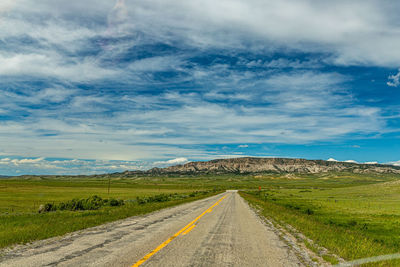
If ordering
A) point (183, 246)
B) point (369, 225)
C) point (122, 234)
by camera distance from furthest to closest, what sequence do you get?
point (369, 225)
point (122, 234)
point (183, 246)

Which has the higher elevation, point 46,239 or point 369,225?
point 46,239

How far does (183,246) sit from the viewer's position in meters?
10.7

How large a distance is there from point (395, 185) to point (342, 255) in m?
111

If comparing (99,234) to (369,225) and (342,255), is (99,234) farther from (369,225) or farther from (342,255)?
(369,225)

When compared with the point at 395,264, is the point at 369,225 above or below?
below

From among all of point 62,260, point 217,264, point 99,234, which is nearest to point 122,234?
point 99,234

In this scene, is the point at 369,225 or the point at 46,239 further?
the point at 369,225

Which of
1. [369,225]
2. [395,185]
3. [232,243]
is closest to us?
[232,243]

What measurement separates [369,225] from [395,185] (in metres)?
92.6

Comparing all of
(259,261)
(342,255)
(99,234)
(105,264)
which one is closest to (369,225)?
(342,255)

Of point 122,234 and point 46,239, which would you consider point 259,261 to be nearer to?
point 122,234

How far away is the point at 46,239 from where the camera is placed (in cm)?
1205

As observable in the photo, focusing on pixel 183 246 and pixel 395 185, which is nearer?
pixel 183 246

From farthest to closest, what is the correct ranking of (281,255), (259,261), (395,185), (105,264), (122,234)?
(395,185) < (122,234) < (281,255) < (259,261) < (105,264)
